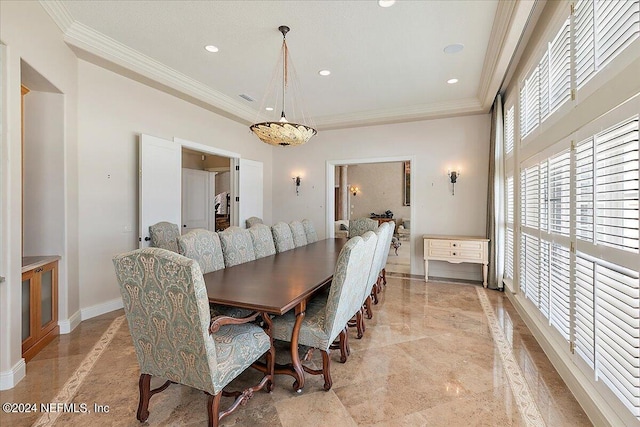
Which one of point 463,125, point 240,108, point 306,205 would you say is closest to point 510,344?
point 463,125

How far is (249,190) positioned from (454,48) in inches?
165

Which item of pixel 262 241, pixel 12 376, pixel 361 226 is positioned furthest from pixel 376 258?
pixel 12 376

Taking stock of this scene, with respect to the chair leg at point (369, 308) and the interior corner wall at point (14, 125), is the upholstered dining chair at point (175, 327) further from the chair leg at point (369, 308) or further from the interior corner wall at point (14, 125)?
the chair leg at point (369, 308)

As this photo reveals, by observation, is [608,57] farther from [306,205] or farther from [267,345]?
[306,205]

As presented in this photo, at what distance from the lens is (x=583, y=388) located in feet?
6.20

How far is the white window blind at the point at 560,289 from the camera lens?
223cm

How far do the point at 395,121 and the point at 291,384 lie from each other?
15.9ft

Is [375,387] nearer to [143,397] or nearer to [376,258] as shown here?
[376,258]

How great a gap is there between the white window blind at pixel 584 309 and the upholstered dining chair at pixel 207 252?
7.56ft

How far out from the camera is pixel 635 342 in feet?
4.63

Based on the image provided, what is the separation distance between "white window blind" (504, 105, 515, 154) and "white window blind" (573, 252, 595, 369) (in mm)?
2603

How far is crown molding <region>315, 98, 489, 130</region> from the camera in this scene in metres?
4.96

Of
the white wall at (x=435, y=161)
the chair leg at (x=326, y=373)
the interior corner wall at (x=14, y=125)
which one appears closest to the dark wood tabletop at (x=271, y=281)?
the chair leg at (x=326, y=373)

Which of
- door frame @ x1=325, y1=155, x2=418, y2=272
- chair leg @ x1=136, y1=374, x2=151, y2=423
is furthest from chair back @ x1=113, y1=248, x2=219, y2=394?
door frame @ x1=325, y1=155, x2=418, y2=272
